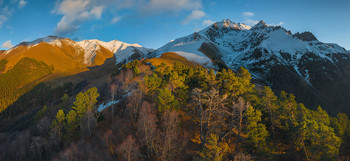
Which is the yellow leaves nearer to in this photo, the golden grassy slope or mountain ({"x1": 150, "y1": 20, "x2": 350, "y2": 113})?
the golden grassy slope

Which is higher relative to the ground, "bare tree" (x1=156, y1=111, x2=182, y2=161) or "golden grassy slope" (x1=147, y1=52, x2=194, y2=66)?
"golden grassy slope" (x1=147, y1=52, x2=194, y2=66)

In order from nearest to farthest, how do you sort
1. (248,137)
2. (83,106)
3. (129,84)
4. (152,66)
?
1. (248,137)
2. (83,106)
3. (129,84)
4. (152,66)

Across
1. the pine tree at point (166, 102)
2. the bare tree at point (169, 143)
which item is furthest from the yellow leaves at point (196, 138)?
the pine tree at point (166, 102)

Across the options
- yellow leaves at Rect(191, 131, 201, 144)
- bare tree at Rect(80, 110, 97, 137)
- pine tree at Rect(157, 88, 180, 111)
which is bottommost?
yellow leaves at Rect(191, 131, 201, 144)

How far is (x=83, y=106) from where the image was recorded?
3769 cm

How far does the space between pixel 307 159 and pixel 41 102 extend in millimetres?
216323

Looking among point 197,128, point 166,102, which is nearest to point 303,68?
point 197,128

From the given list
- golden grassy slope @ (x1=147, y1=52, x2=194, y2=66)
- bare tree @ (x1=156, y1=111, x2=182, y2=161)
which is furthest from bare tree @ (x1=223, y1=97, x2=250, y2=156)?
golden grassy slope @ (x1=147, y1=52, x2=194, y2=66)

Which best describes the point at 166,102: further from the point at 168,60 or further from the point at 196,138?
the point at 168,60

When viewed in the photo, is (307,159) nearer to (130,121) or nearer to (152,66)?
(130,121)

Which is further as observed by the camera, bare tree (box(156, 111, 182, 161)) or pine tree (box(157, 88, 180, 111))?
pine tree (box(157, 88, 180, 111))

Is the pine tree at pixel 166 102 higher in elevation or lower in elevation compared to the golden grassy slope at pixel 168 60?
lower

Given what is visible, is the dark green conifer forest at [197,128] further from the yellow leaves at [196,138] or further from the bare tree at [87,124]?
the bare tree at [87,124]

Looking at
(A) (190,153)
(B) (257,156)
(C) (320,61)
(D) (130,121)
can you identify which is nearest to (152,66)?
(D) (130,121)
